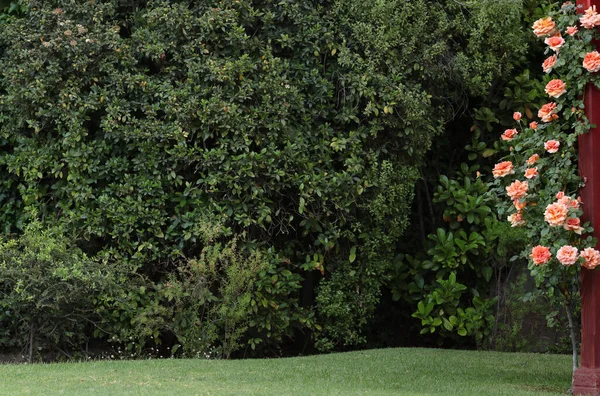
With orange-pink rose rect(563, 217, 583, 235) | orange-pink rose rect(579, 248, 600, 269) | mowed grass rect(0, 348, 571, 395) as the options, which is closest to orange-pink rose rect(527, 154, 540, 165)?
orange-pink rose rect(563, 217, 583, 235)

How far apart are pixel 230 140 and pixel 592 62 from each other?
3.90m

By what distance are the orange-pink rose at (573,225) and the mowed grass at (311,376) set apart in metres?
1.22

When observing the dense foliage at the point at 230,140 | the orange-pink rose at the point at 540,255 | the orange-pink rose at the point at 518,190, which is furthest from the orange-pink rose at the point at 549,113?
the dense foliage at the point at 230,140

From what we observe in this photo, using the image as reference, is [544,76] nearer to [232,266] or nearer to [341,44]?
[341,44]

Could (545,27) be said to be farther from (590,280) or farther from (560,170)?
(590,280)

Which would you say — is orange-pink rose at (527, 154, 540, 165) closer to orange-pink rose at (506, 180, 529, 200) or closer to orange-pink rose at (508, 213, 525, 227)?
orange-pink rose at (506, 180, 529, 200)

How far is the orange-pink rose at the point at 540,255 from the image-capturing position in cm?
591

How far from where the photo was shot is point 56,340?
827cm

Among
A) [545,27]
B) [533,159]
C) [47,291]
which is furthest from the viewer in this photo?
[47,291]

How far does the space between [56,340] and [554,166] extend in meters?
4.92

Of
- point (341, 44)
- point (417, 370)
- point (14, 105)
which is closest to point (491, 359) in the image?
point (417, 370)

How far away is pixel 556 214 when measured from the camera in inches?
229

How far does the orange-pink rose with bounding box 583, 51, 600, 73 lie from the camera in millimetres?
5902

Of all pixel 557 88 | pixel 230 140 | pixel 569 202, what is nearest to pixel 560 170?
pixel 569 202
